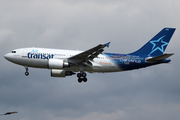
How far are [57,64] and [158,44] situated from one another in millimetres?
16865

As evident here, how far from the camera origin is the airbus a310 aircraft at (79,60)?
43.7 meters

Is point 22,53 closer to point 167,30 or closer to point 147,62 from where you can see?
point 147,62

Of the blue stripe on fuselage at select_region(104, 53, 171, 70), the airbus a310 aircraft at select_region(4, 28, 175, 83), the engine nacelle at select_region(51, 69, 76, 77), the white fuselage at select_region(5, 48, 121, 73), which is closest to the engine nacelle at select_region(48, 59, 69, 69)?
the airbus a310 aircraft at select_region(4, 28, 175, 83)

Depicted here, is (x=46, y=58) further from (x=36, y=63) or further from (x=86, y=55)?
(x=86, y=55)

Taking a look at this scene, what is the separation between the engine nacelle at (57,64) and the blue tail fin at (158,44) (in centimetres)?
1134

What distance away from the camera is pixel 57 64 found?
142 feet

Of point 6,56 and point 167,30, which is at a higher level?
point 167,30

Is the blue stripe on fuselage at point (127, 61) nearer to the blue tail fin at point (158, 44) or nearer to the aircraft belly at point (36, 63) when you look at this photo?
the blue tail fin at point (158, 44)

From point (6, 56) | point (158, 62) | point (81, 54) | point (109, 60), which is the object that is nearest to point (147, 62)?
point (158, 62)

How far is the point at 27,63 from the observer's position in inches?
1752

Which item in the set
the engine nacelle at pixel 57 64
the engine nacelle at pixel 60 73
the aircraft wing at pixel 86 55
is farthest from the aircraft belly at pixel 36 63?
the aircraft wing at pixel 86 55

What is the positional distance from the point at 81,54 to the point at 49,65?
4.64m

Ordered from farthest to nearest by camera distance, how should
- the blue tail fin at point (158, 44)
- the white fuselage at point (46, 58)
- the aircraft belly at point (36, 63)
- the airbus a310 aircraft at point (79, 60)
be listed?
the blue tail fin at point (158, 44)
the white fuselage at point (46, 58)
the aircraft belly at point (36, 63)
the airbus a310 aircraft at point (79, 60)

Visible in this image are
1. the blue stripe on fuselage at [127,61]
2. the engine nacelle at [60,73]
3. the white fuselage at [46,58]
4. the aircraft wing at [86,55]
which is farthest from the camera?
the engine nacelle at [60,73]
